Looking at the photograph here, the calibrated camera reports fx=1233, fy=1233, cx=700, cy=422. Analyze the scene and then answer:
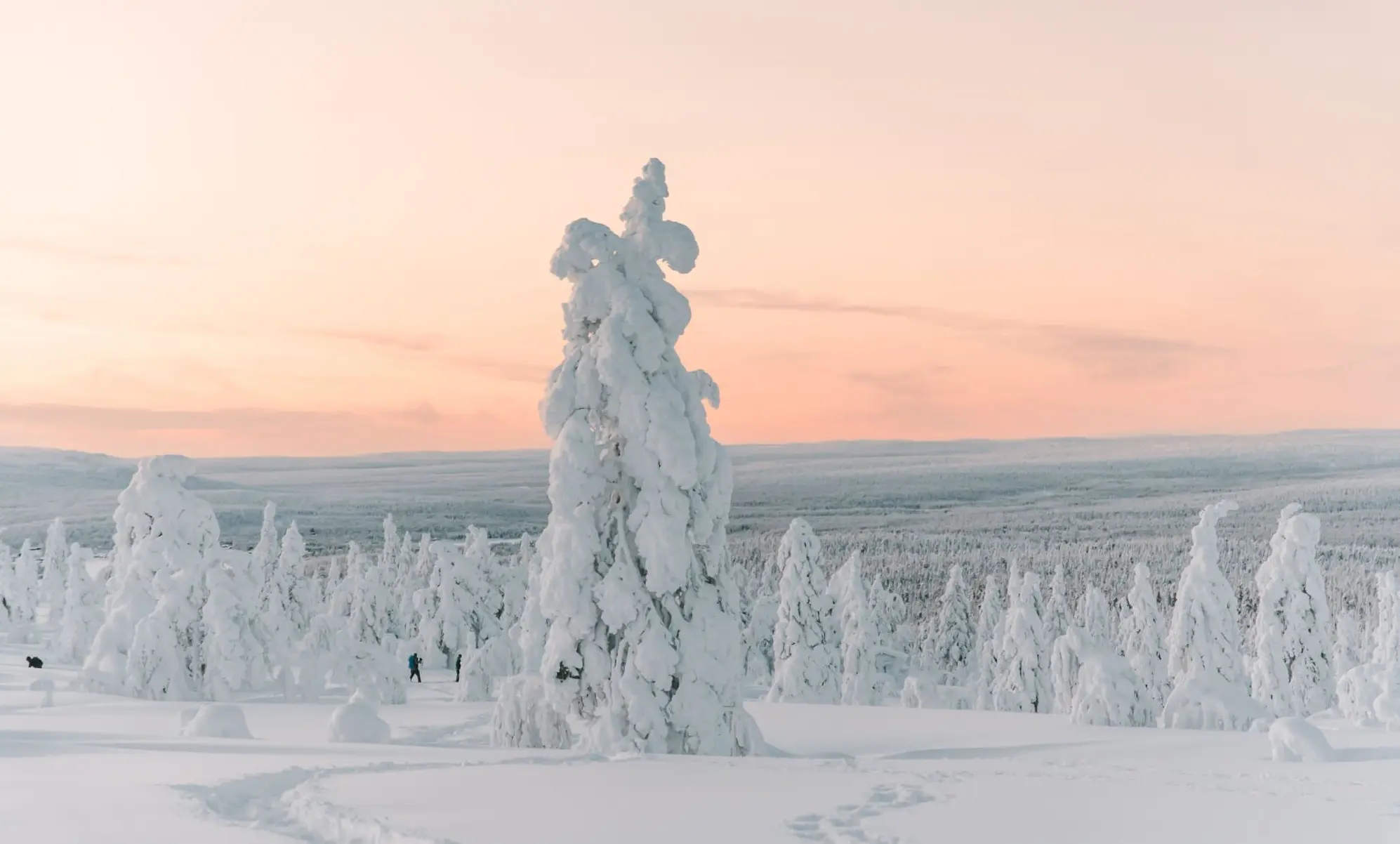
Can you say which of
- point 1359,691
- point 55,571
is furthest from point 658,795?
point 55,571

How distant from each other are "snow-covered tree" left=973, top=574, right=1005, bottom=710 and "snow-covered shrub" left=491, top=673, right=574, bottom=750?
47.7 m

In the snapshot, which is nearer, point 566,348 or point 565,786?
point 565,786

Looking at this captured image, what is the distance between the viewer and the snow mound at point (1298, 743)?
19328mm

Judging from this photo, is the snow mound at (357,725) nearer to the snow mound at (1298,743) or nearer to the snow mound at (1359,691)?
the snow mound at (1298,743)

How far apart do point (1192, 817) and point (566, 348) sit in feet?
48.4

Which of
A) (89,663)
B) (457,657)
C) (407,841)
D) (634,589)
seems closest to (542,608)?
(634,589)

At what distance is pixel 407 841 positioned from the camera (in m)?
11.7

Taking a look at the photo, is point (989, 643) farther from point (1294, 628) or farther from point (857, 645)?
point (1294, 628)

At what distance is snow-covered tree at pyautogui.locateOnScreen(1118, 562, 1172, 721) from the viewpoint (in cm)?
5716

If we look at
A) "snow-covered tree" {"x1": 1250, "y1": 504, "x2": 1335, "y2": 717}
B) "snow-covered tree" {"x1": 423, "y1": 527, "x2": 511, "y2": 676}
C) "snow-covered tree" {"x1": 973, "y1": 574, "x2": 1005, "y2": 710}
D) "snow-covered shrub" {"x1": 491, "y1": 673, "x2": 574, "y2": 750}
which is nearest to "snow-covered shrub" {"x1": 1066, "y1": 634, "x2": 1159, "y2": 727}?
"snow-covered tree" {"x1": 1250, "y1": 504, "x2": 1335, "y2": 717}

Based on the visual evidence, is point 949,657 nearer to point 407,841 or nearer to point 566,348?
point 566,348

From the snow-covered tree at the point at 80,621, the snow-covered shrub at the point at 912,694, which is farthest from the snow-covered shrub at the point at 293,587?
the snow-covered shrub at the point at 912,694

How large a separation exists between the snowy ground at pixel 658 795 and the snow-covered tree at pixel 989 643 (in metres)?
49.6

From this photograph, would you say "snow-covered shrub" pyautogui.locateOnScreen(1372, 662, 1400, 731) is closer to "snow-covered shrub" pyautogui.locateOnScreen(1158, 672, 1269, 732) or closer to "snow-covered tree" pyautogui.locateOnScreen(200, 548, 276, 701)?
"snow-covered shrub" pyautogui.locateOnScreen(1158, 672, 1269, 732)
